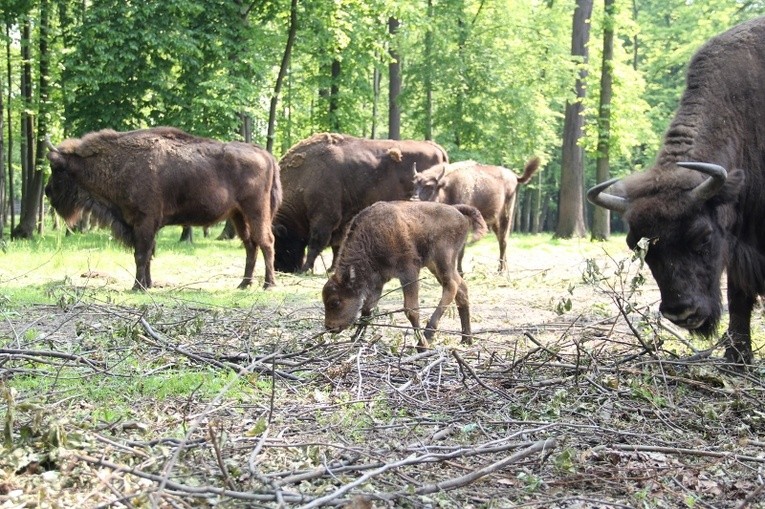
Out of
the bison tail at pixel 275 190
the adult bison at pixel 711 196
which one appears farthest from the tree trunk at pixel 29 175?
the adult bison at pixel 711 196

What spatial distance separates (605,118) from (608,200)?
2013cm

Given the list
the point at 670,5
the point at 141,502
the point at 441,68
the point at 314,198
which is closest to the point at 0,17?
the point at 314,198

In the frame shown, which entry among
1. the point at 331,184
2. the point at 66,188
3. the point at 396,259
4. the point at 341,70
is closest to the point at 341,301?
the point at 396,259

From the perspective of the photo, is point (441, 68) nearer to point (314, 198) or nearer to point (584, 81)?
point (584, 81)

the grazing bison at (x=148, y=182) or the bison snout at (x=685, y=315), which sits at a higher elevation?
the grazing bison at (x=148, y=182)

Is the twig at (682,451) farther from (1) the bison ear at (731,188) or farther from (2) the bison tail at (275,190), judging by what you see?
(2) the bison tail at (275,190)

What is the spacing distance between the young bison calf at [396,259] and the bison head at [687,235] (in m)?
2.12

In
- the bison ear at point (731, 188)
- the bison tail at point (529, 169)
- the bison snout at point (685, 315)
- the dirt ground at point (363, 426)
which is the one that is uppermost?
the bison tail at point (529, 169)

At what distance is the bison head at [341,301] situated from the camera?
743cm

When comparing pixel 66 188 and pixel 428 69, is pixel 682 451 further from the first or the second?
pixel 428 69

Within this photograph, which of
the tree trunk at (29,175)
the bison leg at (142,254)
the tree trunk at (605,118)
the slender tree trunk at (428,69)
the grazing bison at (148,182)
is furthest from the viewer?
the slender tree trunk at (428,69)

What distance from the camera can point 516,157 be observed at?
31281 mm

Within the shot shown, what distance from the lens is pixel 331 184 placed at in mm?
15430

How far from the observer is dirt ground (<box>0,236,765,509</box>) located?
11.9ft
